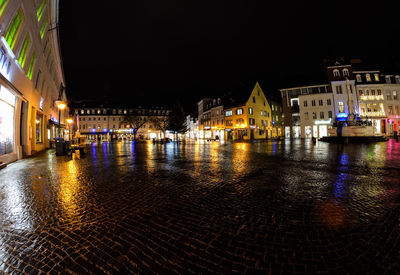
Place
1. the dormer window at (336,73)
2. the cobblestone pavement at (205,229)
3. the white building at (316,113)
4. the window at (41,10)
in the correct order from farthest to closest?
1. the white building at (316,113)
2. the dormer window at (336,73)
3. the window at (41,10)
4. the cobblestone pavement at (205,229)

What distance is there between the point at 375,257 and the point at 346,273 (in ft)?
1.56

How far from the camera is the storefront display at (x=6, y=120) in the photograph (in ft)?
32.0

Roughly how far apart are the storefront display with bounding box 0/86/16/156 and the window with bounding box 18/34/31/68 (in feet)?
10.8

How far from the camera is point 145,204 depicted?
3623 millimetres

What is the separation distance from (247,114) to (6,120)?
4128 centimetres

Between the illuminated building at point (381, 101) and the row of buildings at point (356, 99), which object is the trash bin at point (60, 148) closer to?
the row of buildings at point (356, 99)

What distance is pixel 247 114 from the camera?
147 feet

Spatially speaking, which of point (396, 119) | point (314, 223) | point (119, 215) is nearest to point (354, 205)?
point (314, 223)

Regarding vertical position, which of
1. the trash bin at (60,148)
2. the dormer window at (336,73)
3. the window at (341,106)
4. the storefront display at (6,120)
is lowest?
the trash bin at (60,148)

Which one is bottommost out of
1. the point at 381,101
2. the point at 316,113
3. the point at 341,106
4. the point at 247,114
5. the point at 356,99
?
the point at 316,113

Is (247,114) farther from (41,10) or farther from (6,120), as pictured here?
(6,120)

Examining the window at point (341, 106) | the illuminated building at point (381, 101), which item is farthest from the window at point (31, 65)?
the illuminated building at point (381, 101)

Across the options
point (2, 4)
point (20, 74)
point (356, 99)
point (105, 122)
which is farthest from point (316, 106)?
point (105, 122)

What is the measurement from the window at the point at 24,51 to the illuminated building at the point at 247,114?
39234 mm
